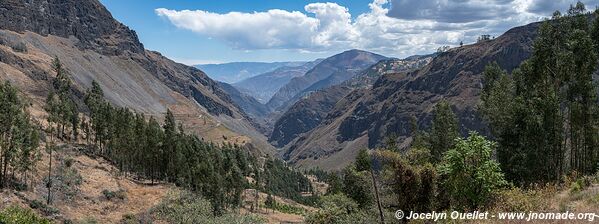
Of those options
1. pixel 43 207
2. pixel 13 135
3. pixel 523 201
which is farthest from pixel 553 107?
pixel 13 135

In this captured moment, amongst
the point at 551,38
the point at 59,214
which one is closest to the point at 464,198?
the point at 551,38

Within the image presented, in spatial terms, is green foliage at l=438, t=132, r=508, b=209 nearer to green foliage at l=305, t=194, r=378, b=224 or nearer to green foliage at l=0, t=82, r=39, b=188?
green foliage at l=305, t=194, r=378, b=224

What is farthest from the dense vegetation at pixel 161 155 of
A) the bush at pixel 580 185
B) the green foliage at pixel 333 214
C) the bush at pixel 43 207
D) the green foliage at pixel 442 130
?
the bush at pixel 580 185

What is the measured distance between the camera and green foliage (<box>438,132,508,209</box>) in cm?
2717

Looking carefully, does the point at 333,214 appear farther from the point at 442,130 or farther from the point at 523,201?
the point at 442,130

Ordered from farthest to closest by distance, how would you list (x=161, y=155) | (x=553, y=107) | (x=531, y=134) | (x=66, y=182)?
(x=161, y=155), (x=66, y=182), (x=531, y=134), (x=553, y=107)

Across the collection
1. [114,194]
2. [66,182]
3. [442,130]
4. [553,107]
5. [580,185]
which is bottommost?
[114,194]

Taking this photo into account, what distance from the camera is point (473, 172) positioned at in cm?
2778

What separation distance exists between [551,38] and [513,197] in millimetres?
33953

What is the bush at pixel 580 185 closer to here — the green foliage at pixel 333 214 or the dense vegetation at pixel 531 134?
the dense vegetation at pixel 531 134

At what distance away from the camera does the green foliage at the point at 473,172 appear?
2717cm

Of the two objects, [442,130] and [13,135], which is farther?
[442,130]

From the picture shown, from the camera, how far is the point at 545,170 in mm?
53625

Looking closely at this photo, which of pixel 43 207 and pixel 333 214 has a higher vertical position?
pixel 333 214
